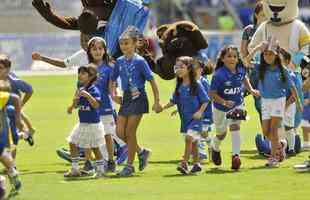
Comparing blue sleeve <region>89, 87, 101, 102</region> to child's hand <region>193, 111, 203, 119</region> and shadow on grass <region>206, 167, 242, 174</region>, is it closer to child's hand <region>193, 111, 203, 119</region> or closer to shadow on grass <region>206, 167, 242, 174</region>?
child's hand <region>193, 111, 203, 119</region>

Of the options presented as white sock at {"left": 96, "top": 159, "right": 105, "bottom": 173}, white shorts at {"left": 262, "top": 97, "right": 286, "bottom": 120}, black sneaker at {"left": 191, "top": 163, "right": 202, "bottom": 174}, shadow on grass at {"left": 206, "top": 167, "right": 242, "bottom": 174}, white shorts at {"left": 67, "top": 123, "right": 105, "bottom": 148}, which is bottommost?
shadow on grass at {"left": 206, "top": 167, "right": 242, "bottom": 174}

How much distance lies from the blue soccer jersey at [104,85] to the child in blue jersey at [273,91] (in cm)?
196

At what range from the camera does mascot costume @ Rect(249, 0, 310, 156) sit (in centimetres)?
1563

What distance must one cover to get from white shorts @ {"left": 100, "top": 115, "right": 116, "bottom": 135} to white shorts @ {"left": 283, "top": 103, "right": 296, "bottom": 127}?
2.69 m

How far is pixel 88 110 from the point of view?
14.0 meters

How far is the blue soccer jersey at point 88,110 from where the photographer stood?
1400 cm

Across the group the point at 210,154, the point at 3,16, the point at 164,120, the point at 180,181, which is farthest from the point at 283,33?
the point at 3,16

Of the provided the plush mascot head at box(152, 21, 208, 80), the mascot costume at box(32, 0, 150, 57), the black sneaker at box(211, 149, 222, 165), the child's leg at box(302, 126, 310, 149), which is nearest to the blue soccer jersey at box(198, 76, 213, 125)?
the plush mascot head at box(152, 21, 208, 80)

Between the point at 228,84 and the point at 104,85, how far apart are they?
5.14 feet

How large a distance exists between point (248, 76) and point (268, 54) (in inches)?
61.6

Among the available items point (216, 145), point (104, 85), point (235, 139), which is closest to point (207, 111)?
point (216, 145)

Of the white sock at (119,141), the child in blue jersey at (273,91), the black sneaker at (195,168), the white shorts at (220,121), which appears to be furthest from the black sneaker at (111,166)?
the child in blue jersey at (273,91)

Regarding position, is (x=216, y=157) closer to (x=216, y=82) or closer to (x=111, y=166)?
(x=216, y=82)

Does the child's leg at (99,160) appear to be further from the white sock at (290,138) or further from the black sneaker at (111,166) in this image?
the white sock at (290,138)
